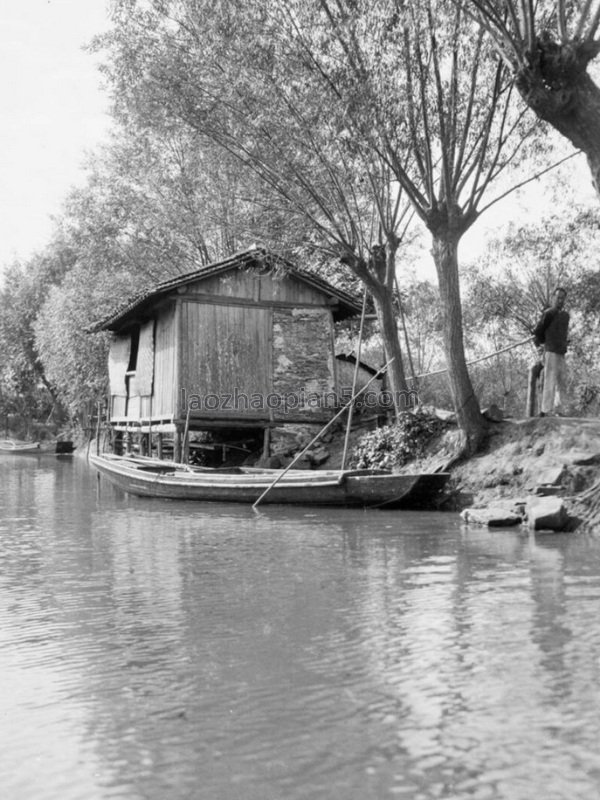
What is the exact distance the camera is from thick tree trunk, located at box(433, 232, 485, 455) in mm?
12391

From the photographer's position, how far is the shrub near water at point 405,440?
45.2 feet

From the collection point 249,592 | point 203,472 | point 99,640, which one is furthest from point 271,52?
point 99,640

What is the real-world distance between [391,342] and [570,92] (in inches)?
299

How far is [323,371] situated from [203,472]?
4682mm

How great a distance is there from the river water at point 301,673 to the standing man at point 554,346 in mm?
4293

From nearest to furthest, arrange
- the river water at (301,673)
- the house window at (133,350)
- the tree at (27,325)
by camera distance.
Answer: the river water at (301,673), the house window at (133,350), the tree at (27,325)

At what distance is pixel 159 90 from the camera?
14.6m

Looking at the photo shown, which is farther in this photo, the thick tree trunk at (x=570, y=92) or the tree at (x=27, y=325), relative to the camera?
the tree at (x=27, y=325)

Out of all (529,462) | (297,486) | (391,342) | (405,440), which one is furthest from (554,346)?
(297,486)

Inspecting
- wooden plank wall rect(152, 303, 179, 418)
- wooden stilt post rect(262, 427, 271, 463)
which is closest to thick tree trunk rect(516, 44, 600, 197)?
wooden plank wall rect(152, 303, 179, 418)

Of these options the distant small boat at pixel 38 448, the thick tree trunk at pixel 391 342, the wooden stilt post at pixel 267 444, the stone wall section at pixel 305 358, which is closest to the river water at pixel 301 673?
the thick tree trunk at pixel 391 342

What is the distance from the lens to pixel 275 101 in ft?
44.5

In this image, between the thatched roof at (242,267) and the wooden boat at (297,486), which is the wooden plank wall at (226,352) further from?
the wooden boat at (297,486)

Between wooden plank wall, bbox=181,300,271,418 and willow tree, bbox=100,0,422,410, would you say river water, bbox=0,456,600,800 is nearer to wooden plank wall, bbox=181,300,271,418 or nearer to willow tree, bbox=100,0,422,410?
willow tree, bbox=100,0,422,410
